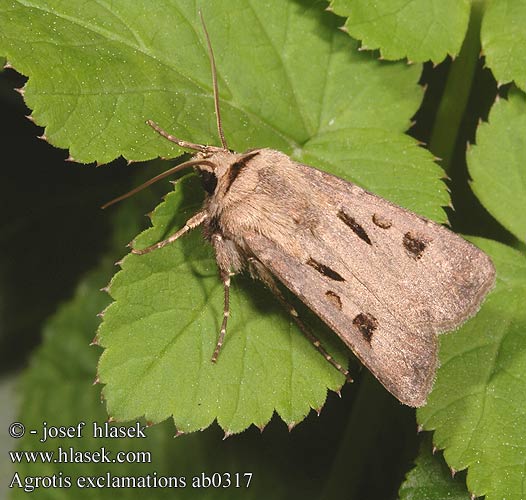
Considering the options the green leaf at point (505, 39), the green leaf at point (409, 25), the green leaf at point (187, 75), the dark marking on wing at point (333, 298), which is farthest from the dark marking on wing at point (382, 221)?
the green leaf at point (505, 39)

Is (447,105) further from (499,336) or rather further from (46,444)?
(46,444)

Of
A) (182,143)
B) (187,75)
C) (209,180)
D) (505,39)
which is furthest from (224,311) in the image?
(505,39)

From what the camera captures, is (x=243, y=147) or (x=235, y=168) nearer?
(x=235, y=168)

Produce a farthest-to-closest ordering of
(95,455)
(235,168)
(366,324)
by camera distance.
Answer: (95,455), (235,168), (366,324)

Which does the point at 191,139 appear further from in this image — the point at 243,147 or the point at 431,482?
the point at 431,482

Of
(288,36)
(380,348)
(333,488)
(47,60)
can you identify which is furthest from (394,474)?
(47,60)

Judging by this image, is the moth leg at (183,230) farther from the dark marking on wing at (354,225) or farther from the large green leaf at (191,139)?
the dark marking on wing at (354,225)

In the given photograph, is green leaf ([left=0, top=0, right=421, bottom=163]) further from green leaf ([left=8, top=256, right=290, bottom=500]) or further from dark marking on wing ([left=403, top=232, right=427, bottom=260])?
green leaf ([left=8, top=256, right=290, bottom=500])
